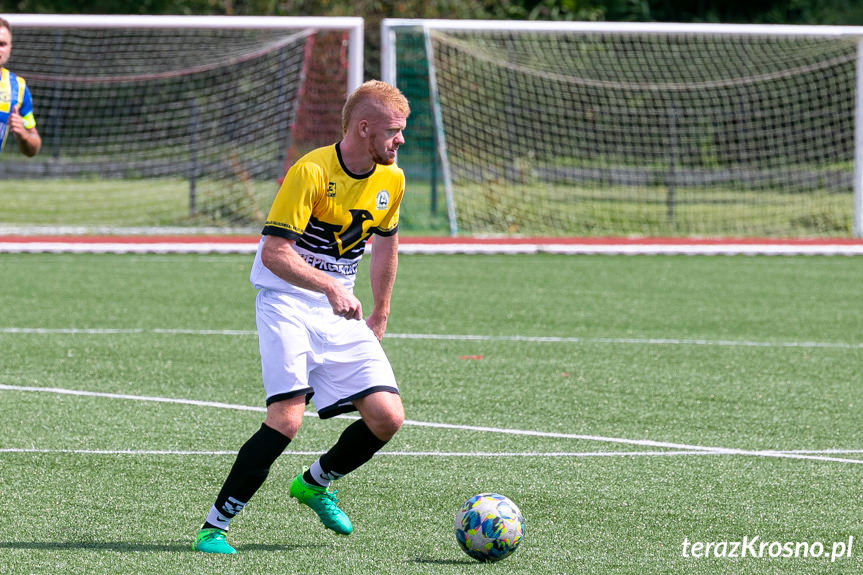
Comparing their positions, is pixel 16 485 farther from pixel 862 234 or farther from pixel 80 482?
pixel 862 234

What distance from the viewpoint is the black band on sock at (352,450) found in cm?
448

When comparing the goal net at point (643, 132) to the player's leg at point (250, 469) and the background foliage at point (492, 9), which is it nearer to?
the background foliage at point (492, 9)

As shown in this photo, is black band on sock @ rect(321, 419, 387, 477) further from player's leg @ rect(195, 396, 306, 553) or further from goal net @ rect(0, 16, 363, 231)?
goal net @ rect(0, 16, 363, 231)

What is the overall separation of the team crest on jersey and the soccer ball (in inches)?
42.1

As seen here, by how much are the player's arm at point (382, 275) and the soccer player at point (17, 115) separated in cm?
399

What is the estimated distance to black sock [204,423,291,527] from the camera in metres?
4.22

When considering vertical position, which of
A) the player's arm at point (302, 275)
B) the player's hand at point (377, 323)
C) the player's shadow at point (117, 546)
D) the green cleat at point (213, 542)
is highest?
the player's arm at point (302, 275)

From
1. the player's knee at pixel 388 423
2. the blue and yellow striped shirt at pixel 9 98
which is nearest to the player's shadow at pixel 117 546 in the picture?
the player's knee at pixel 388 423

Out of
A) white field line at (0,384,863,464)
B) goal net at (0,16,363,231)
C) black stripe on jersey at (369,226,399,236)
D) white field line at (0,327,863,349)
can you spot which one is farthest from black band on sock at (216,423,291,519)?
goal net at (0,16,363,231)

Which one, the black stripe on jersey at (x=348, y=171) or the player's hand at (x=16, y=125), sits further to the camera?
the player's hand at (x=16, y=125)

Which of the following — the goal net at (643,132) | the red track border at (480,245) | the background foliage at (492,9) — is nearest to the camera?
the red track border at (480,245)

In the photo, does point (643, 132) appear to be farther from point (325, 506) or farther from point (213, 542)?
point (213, 542)

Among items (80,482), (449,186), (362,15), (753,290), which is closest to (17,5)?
(362,15)

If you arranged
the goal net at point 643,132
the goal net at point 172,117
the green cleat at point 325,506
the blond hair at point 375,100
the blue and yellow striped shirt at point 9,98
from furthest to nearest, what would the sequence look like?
the goal net at point 643,132, the goal net at point 172,117, the blue and yellow striped shirt at point 9,98, the green cleat at point 325,506, the blond hair at point 375,100
